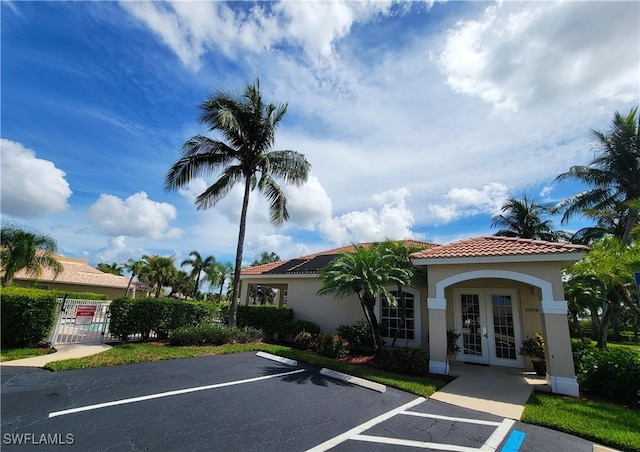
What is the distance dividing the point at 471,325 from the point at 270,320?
9.27 metres

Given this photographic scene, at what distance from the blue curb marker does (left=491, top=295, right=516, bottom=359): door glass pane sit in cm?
653

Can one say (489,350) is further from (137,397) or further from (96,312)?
(96,312)

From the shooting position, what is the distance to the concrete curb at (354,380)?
7.60 meters

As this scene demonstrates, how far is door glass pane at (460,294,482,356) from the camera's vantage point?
448 inches

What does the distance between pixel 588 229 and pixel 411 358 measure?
25.5 m

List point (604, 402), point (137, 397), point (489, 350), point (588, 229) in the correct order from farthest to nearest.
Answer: point (588, 229)
point (489, 350)
point (604, 402)
point (137, 397)

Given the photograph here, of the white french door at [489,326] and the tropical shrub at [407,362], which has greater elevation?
the white french door at [489,326]

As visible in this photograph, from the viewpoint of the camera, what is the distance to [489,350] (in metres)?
11.1

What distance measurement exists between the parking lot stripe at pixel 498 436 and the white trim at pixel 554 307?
3.66 meters

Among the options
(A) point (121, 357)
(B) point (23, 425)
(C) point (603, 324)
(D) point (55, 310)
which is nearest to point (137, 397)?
(B) point (23, 425)

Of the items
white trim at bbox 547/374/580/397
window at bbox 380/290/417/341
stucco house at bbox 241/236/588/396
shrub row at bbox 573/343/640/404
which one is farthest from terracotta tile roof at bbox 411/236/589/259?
white trim at bbox 547/374/580/397

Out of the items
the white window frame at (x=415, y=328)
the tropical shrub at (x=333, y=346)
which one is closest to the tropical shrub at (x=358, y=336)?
the tropical shrub at (x=333, y=346)

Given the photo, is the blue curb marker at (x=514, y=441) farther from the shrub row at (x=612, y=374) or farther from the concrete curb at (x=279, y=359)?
the concrete curb at (x=279, y=359)

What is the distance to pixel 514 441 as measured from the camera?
196 inches
